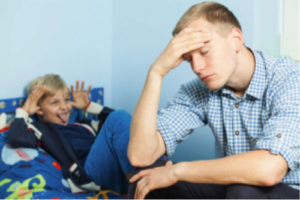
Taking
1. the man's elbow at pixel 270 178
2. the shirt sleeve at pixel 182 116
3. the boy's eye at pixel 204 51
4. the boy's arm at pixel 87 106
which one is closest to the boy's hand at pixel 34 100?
the boy's arm at pixel 87 106

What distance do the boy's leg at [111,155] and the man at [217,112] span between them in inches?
12.3

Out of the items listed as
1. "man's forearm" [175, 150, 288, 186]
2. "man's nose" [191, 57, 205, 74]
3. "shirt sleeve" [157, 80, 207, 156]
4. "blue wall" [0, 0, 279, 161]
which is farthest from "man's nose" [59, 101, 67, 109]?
"man's forearm" [175, 150, 288, 186]

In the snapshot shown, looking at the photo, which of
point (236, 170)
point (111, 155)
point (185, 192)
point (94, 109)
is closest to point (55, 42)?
point (94, 109)

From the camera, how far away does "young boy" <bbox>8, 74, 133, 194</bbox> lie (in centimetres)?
170

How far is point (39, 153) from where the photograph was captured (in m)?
1.79

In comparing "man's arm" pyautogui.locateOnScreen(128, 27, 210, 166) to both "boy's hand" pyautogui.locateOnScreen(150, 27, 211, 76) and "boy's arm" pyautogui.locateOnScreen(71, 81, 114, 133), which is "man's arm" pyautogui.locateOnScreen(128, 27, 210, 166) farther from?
"boy's arm" pyautogui.locateOnScreen(71, 81, 114, 133)

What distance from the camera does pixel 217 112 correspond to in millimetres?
1385

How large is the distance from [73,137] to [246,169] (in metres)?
1.21

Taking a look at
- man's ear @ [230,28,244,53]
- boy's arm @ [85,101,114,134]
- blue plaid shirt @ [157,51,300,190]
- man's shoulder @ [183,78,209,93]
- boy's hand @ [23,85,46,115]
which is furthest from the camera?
boy's arm @ [85,101,114,134]

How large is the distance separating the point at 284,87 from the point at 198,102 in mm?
354

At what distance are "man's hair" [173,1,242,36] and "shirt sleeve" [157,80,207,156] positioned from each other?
0.87ft

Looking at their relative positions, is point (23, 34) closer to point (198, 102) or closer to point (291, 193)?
point (198, 102)

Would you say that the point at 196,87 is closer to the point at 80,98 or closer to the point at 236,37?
the point at 236,37

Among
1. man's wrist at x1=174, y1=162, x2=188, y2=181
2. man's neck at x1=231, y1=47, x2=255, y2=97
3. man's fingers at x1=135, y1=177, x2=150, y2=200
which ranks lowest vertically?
man's fingers at x1=135, y1=177, x2=150, y2=200
